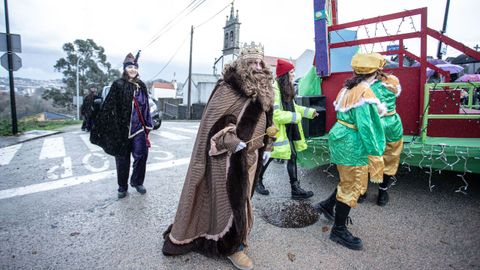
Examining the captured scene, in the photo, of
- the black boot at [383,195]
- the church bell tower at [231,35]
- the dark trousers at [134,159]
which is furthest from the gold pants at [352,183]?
the church bell tower at [231,35]

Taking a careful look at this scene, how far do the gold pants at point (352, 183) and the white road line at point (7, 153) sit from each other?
266 inches

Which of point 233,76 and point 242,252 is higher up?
point 233,76

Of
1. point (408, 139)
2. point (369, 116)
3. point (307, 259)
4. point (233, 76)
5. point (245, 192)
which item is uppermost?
point (233, 76)

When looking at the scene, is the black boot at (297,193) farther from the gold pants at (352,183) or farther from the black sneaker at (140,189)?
the black sneaker at (140,189)

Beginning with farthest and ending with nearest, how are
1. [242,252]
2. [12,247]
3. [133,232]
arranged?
[133,232] < [12,247] < [242,252]

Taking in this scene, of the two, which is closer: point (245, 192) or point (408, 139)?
point (245, 192)

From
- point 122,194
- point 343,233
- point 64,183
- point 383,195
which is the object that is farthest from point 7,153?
point 383,195

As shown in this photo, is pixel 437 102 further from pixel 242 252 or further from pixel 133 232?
pixel 133 232

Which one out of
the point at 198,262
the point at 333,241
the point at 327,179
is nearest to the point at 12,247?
the point at 198,262

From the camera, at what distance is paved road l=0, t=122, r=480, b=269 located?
2.41 m

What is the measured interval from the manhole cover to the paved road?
0.35 ft

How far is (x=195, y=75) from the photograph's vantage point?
51469 mm

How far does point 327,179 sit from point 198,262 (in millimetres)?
3026

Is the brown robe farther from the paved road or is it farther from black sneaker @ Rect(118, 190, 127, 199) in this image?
black sneaker @ Rect(118, 190, 127, 199)
